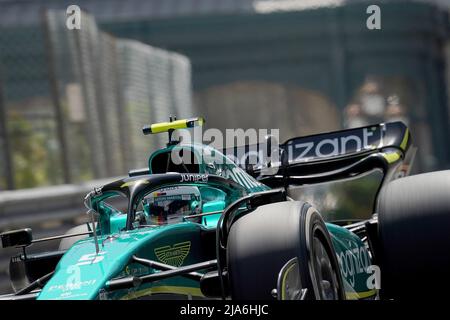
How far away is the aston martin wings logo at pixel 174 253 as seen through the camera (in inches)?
220

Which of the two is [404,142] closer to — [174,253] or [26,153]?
[174,253]

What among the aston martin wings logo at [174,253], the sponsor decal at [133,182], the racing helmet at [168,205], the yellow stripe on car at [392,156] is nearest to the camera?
the aston martin wings logo at [174,253]

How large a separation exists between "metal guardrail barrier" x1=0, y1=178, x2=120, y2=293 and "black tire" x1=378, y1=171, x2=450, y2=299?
12.1 ft

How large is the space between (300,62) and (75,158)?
8808 mm

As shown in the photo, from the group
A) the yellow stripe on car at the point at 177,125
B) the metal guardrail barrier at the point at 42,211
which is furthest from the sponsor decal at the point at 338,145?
the metal guardrail barrier at the point at 42,211

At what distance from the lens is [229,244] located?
498 centimetres

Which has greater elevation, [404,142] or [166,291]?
[404,142]

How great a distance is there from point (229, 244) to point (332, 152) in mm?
2950

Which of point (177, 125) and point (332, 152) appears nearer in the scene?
point (177, 125)

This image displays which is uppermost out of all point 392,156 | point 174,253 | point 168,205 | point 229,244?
point 392,156

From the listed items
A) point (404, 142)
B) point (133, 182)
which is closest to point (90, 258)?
point (133, 182)

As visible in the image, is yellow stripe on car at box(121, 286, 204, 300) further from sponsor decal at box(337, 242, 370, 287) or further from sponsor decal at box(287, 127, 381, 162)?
sponsor decal at box(287, 127, 381, 162)

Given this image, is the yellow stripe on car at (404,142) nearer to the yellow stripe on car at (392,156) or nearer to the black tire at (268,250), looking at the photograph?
the yellow stripe on car at (392,156)

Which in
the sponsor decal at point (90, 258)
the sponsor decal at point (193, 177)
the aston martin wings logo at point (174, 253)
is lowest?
the aston martin wings logo at point (174, 253)
